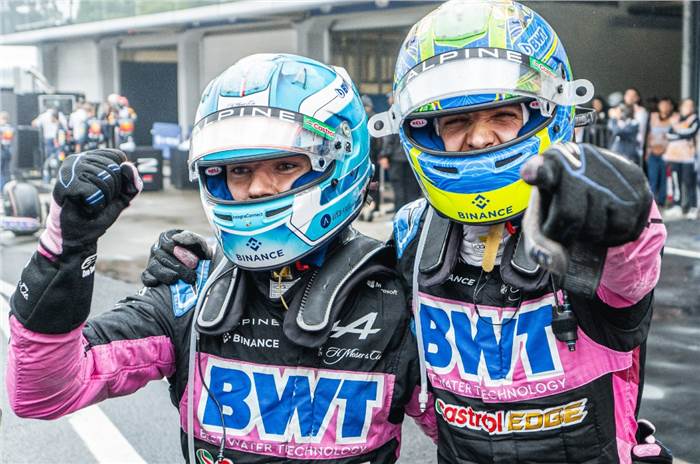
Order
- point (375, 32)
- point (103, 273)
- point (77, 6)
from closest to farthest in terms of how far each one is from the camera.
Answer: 1. point (103, 273)
2. point (375, 32)
3. point (77, 6)

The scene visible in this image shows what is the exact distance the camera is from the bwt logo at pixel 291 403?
214cm

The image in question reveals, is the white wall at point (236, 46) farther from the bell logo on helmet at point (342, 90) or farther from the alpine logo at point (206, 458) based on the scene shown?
the alpine logo at point (206, 458)

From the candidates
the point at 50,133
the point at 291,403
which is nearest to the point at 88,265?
the point at 291,403

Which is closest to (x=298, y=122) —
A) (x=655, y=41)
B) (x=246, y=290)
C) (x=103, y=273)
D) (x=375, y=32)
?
(x=246, y=290)

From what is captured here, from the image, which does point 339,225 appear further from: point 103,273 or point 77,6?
point 77,6

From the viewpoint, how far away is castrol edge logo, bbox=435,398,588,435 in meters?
2.04

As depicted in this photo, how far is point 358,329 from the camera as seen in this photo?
2.19m

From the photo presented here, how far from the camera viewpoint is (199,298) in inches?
86.2

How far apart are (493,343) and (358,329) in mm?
351

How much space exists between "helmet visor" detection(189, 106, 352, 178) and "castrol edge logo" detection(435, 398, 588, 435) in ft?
2.51

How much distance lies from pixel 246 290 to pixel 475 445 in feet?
2.31

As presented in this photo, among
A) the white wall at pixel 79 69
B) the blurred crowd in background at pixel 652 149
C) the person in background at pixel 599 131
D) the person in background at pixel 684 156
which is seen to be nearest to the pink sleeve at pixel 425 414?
the blurred crowd in background at pixel 652 149

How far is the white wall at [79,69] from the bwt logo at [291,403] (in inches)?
1275

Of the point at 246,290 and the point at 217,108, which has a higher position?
the point at 217,108
